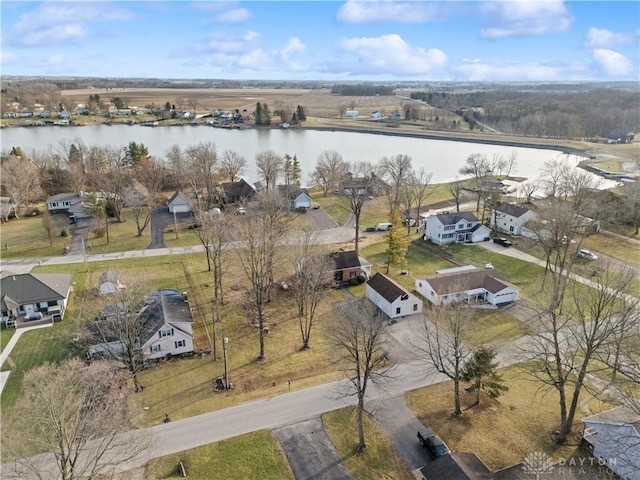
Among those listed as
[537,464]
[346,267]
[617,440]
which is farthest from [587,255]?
Result: [537,464]

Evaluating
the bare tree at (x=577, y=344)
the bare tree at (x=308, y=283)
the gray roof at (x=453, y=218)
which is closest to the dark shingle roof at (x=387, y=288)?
the bare tree at (x=308, y=283)

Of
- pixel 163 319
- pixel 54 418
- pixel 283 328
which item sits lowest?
pixel 283 328

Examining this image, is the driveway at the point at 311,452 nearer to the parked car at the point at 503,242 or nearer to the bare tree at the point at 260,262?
the bare tree at the point at 260,262

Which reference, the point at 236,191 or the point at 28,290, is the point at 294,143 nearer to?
the point at 236,191

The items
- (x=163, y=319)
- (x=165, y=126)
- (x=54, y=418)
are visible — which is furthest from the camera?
(x=165, y=126)

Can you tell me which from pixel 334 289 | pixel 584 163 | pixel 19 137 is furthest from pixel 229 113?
pixel 334 289

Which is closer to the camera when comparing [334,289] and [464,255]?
[334,289]

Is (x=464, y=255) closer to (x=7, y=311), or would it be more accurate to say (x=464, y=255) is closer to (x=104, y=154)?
(x=7, y=311)
